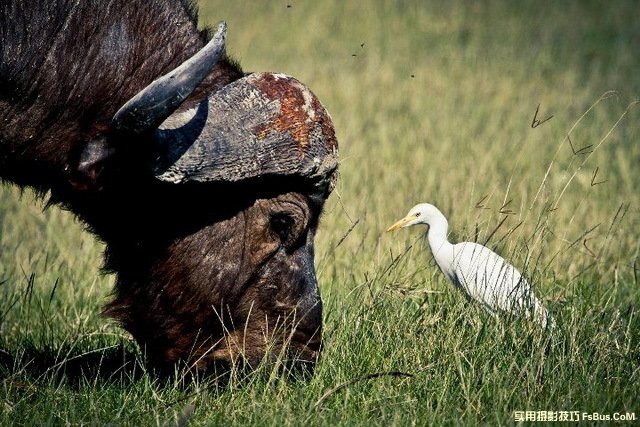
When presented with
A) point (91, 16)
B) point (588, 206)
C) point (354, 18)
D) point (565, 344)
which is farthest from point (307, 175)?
point (354, 18)

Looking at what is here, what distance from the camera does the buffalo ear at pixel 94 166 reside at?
15.4 feet

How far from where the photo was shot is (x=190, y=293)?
4.99 meters

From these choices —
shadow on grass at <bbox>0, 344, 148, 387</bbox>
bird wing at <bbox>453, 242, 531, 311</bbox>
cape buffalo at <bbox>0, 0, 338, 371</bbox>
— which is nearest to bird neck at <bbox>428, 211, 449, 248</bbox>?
bird wing at <bbox>453, 242, 531, 311</bbox>

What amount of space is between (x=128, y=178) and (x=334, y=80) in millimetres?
9861

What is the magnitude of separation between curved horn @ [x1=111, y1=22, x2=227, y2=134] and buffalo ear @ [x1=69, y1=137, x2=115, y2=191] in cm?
27

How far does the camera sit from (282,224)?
16.3 ft

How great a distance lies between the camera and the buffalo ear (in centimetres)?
469

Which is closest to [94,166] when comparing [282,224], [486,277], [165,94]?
[165,94]

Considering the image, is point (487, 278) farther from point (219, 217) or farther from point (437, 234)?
point (219, 217)

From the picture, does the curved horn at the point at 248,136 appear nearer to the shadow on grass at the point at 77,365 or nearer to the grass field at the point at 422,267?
the grass field at the point at 422,267

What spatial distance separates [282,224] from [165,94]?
875 millimetres

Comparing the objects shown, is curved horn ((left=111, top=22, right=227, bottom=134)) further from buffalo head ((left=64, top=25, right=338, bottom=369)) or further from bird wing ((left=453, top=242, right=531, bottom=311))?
bird wing ((left=453, top=242, right=531, bottom=311))

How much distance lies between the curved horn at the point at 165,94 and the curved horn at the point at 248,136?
0.17 meters

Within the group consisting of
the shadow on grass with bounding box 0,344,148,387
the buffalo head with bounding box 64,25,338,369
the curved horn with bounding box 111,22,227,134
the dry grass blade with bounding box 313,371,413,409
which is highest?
the curved horn with bounding box 111,22,227,134
